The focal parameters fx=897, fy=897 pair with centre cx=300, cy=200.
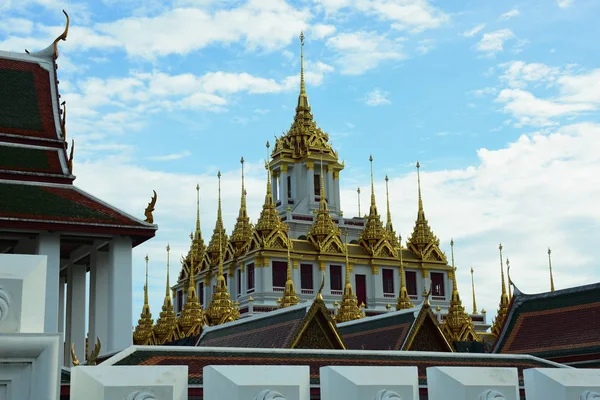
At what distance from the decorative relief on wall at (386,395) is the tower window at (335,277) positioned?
38.4 m

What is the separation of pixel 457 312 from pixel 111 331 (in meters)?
30.2

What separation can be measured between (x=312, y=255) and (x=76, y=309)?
27.2 meters

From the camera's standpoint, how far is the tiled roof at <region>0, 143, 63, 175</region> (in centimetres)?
1998

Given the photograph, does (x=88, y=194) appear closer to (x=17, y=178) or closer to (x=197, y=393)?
(x=17, y=178)

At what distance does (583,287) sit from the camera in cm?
2305

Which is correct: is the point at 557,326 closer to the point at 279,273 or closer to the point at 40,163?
the point at 40,163

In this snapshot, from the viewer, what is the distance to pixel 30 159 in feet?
67.4

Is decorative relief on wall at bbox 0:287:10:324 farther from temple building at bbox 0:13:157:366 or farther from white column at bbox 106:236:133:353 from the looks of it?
white column at bbox 106:236:133:353

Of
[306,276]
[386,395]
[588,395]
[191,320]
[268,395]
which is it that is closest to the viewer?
[268,395]

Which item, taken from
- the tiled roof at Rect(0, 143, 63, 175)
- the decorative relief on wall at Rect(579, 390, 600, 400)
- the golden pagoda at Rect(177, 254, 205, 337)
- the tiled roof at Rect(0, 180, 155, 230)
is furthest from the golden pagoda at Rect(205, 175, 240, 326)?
the decorative relief on wall at Rect(579, 390, 600, 400)

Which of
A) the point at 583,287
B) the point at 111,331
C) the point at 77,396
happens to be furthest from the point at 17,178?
the point at 583,287

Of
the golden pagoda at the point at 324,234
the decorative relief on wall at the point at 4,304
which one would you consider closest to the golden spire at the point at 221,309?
the golden pagoda at the point at 324,234

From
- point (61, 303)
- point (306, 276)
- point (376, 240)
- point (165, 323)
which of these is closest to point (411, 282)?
point (376, 240)

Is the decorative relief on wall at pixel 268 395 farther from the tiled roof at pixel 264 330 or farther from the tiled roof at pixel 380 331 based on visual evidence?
the tiled roof at pixel 380 331
